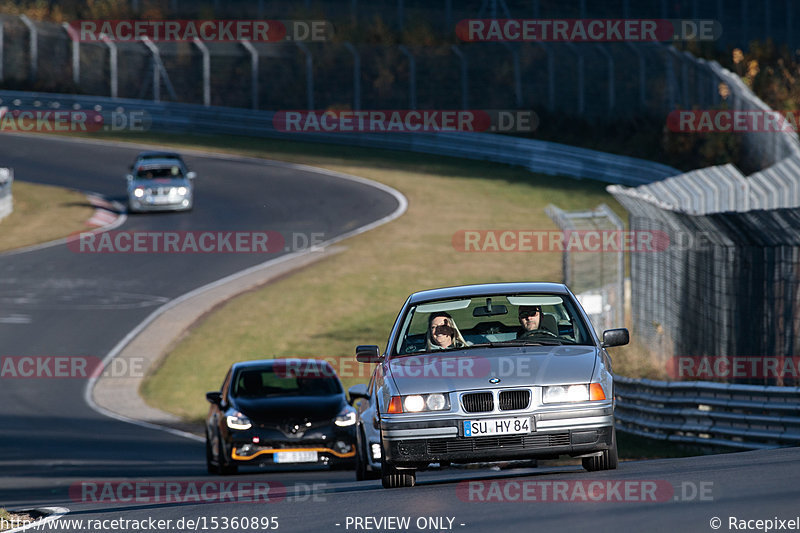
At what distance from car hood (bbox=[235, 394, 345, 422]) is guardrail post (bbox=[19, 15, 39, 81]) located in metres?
44.2

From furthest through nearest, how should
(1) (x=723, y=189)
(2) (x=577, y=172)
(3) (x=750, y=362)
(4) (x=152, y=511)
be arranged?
1. (2) (x=577, y=172)
2. (1) (x=723, y=189)
3. (3) (x=750, y=362)
4. (4) (x=152, y=511)

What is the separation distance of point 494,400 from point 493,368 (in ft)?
1.05

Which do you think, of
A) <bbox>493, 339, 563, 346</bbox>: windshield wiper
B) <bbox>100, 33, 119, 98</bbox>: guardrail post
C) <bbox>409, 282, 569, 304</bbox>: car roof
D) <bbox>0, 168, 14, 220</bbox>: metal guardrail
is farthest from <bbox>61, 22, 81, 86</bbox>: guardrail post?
<bbox>493, 339, 563, 346</bbox>: windshield wiper

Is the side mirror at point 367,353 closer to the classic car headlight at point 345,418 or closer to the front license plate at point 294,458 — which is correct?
the front license plate at point 294,458

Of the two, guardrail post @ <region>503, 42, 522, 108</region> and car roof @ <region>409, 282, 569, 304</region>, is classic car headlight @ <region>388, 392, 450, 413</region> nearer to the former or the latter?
car roof @ <region>409, 282, 569, 304</region>

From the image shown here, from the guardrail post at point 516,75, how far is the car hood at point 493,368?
128 ft

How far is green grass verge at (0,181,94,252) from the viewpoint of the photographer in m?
35.5

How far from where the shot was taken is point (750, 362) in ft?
50.0

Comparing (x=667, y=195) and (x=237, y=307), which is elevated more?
(x=667, y=195)

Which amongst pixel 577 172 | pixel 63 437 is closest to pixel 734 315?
pixel 63 437

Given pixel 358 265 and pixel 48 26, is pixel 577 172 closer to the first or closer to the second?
pixel 358 265

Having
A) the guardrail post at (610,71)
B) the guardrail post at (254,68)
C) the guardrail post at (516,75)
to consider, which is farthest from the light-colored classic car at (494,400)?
the guardrail post at (254,68)

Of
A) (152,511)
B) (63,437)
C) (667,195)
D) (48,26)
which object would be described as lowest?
(63,437)

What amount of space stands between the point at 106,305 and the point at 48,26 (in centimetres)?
3136
